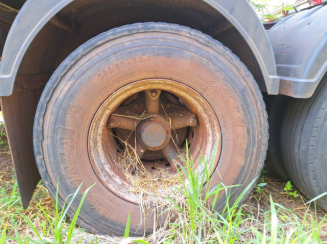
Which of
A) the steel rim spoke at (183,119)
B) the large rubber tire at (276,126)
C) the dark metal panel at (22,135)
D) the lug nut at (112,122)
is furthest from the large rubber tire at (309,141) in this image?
the dark metal panel at (22,135)

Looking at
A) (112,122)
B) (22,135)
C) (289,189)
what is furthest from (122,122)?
(289,189)

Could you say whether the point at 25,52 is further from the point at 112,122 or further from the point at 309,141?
the point at 309,141

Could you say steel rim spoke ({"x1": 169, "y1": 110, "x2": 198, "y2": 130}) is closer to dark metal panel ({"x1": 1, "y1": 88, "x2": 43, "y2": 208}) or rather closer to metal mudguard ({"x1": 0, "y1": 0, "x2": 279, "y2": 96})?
metal mudguard ({"x1": 0, "y1": 0, "x2": 279, "y2": 96})

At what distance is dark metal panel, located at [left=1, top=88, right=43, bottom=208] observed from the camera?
1417 mm

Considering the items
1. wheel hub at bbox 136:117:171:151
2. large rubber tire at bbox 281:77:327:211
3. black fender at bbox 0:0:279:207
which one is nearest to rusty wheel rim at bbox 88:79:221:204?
wheel hub at bbox 136:117:171:151

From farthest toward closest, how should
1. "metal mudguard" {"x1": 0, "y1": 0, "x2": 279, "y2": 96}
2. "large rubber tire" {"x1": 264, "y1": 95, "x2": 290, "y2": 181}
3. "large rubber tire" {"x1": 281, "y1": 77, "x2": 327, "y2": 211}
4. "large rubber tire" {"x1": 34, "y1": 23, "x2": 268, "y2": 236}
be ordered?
"large rubber tire" {"x1": 264, "y1": 95, "x2": 290, "y2": 181} < "large rubber tire" {"x1": 281, "y1": 77, "x2": 327, "y2": 211} < "large rubber tire" {"x1": 34, "y1": 23, "x2": 268, "y2": 236} < "metal mudguard" {"x1": 0, "y1": 0, "x2": 279, "y2": 96}

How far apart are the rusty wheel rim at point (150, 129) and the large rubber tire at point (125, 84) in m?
0.05

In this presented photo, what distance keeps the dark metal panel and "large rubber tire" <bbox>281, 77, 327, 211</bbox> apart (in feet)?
5.31

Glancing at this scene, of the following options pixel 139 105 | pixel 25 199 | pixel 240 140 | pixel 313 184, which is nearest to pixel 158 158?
pixel 139 105

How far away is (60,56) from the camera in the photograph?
76.9 inches

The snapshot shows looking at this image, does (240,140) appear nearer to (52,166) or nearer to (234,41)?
(234,41)

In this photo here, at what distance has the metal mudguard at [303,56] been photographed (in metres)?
1.36

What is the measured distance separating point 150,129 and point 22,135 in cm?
74

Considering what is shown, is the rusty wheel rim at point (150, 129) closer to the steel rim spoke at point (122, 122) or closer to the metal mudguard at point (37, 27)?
the steel rim spoke at point (122, 122)
